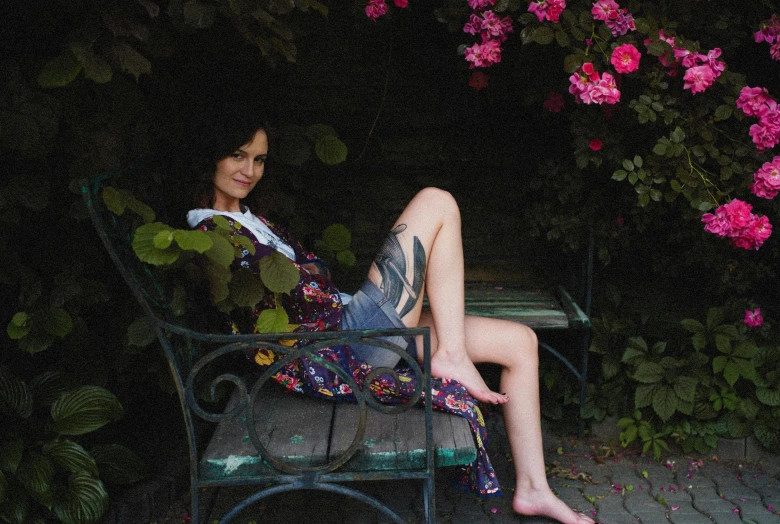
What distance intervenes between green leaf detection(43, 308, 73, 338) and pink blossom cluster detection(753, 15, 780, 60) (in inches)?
108

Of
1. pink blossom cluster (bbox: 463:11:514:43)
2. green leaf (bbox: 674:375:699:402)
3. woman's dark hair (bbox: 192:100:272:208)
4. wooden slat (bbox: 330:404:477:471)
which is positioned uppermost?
pink blossom cluster (bbox: 463:11:514:43)

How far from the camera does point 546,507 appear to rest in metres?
2.57

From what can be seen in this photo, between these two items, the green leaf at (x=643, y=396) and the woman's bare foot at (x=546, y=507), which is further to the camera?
the green leaf at (x=643, y=396)

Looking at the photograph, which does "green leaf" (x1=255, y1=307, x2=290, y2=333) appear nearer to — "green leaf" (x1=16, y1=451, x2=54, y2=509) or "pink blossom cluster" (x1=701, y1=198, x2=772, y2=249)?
"green leaf" (x1=16, y1=451, x2=54, y2=509)

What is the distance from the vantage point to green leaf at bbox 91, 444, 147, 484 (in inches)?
102

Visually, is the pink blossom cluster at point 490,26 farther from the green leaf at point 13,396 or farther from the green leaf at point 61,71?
the green leaf at point 13,396

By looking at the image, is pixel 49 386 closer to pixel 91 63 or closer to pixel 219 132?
pixel 219 132

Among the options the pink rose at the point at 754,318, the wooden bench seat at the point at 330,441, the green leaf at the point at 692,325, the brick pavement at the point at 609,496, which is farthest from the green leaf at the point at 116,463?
the pink rose at the point at 754,318

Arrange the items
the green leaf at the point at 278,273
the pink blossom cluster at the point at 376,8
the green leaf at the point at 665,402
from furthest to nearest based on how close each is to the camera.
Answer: the green leaf at the point at 665,402, the pink blossom cluster at the point at 376,8, the green leaf at the point at 278,273

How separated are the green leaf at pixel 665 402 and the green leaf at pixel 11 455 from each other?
8.15 feet

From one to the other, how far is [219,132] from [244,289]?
63cm

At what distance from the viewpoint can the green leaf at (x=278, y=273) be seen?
6.95 feet

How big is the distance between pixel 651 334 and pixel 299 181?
1.88m

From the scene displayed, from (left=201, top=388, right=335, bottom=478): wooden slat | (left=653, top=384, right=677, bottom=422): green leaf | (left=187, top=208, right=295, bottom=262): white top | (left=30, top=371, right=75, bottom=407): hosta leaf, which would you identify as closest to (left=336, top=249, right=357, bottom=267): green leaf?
(left=187, top=208, right=295, bottom=262): white top
